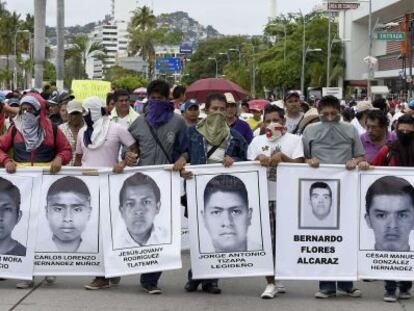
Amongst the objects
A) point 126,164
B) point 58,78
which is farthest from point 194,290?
point 58,78

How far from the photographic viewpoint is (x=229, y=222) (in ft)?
28.1

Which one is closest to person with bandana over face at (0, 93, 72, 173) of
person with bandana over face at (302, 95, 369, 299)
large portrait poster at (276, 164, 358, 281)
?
large portrait poster at (276, 164, 358, 281)

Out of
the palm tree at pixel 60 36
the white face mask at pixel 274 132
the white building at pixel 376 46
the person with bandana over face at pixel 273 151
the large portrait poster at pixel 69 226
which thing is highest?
the white building at pixel 376 46

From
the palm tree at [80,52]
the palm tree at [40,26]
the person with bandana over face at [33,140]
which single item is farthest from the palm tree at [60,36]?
the palm tree at [80,52]

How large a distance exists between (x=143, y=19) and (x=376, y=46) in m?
47.8

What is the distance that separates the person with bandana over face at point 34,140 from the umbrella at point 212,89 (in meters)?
6.09

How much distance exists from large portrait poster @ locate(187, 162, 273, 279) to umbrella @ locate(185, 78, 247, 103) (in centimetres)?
639

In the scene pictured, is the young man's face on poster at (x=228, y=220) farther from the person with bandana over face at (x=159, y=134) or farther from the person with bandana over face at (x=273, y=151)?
the person with bandana over face at (x=159, y=134)

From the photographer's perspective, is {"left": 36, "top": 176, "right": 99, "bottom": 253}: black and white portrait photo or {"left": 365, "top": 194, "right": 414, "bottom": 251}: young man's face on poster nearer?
{"left": 365, "top": 194, "right": 414, "bottom": 251}: young man's face on poster

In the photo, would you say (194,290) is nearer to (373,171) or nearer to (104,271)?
(104,271)

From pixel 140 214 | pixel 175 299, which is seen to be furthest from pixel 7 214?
pixel 175 299

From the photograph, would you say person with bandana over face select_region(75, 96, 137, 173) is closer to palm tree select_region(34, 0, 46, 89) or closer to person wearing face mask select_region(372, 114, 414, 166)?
person wearing face mask select_region(372, 114, 414, 166)

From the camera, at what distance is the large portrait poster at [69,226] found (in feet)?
28.4

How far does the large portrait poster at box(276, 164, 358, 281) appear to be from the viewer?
8.46 metres
